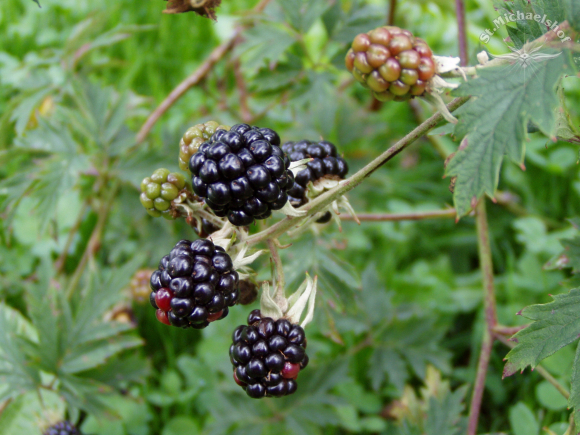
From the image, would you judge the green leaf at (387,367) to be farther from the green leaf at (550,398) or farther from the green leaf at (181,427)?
the green leaf at (181,427)

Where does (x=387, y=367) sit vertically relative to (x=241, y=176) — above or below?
below

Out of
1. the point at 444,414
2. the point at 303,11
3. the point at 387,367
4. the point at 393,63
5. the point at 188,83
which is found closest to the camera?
the point at 393,63

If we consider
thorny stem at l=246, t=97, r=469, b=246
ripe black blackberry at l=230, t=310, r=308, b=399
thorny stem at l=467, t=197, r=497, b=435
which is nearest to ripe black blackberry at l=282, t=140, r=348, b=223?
thorny stem at l=246, t=97, r=469, b=246

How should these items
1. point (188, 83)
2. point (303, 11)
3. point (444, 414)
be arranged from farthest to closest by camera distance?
point (188, 83) → point (303, 11) → point (444, 414)

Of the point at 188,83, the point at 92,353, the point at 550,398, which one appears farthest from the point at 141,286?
the point at 550,398

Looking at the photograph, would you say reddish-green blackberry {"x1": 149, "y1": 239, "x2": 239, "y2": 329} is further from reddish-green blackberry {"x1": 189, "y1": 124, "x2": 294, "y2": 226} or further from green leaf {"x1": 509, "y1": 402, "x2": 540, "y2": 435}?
green leaf {"x1": 509, "y1": 402, "x2": 540, "y2": 435}

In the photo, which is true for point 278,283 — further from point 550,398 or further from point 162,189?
point 550,398

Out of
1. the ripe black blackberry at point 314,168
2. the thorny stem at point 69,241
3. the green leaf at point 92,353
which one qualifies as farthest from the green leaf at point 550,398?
the thorny stem at point 69,241
